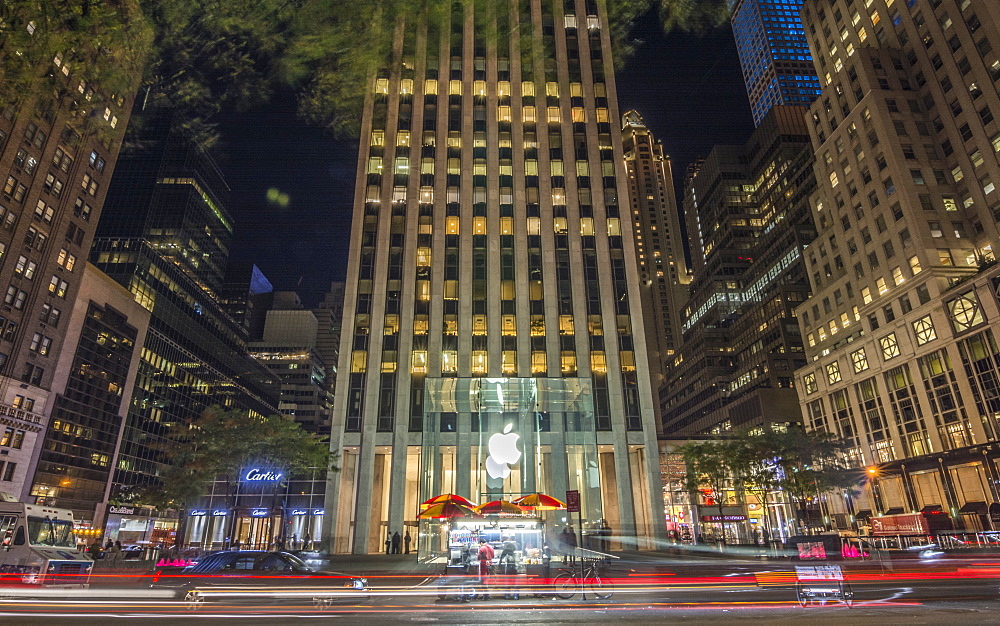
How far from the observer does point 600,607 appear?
15.8 meters

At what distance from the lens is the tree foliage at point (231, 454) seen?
45250 millimetres

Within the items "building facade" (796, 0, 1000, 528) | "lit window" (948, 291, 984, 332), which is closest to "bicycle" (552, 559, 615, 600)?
"building facade" (796, 0, 1000, 528)

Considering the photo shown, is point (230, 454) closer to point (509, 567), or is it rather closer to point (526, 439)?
point (526, 439)

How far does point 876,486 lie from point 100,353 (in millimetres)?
112332

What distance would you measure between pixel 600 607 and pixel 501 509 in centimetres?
979

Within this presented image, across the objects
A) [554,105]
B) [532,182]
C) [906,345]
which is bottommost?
[906,345]

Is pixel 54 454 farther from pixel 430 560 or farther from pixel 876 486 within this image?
pixel 876 486

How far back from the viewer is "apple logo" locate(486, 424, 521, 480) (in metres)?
28.2

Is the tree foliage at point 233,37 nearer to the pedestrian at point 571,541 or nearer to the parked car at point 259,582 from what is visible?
the parked car at point 259,582

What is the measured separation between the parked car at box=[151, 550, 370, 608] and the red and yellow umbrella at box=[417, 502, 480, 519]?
21.1ft

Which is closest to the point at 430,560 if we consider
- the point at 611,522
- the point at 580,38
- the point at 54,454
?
the point at 611,522

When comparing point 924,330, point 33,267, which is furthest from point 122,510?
point 924,330

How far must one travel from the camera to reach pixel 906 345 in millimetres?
70938

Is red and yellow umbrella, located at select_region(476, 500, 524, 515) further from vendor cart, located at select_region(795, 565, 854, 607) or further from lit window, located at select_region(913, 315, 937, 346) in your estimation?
lit window, located at select_region(913, 315, 937, 346)
